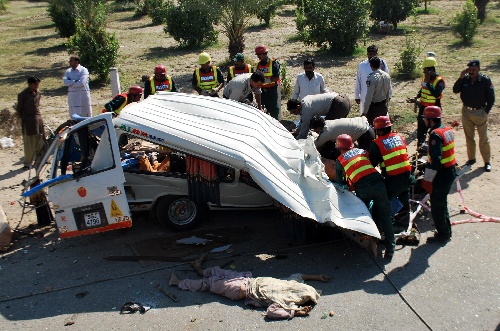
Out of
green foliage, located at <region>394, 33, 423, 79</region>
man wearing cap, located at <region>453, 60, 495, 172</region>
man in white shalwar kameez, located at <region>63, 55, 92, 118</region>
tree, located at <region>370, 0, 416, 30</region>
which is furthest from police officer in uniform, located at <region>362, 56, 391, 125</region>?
tree, located at <region>370, 0, 416, 30</region>

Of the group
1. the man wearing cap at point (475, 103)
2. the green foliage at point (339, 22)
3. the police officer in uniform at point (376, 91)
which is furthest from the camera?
the green foliage at point (339, 22)

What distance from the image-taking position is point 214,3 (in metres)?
17.4

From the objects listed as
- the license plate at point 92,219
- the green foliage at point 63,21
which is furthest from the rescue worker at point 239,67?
the green foliage at point 63,21

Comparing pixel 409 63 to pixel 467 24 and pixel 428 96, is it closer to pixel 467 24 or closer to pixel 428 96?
pixel 428 96

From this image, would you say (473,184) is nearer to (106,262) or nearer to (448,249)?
(448,249)

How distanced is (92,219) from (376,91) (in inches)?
206

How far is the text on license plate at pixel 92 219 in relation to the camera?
7109 mm

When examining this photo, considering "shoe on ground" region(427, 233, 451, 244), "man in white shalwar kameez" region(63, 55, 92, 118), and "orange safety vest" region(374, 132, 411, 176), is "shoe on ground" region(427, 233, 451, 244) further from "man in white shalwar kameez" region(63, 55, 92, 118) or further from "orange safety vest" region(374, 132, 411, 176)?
"man in white shalwar kameez" region(63, 55, 92, 118)

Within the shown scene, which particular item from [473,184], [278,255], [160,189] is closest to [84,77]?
[160,189]

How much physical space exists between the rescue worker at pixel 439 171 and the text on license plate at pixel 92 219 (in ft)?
13.2

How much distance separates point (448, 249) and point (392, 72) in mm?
9218

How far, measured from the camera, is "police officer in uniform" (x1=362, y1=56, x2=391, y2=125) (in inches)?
381

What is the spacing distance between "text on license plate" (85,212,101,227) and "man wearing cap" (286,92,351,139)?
3283mm

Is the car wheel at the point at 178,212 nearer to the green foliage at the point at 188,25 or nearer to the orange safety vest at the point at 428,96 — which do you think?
the orange safety vest at the point at 428,96
